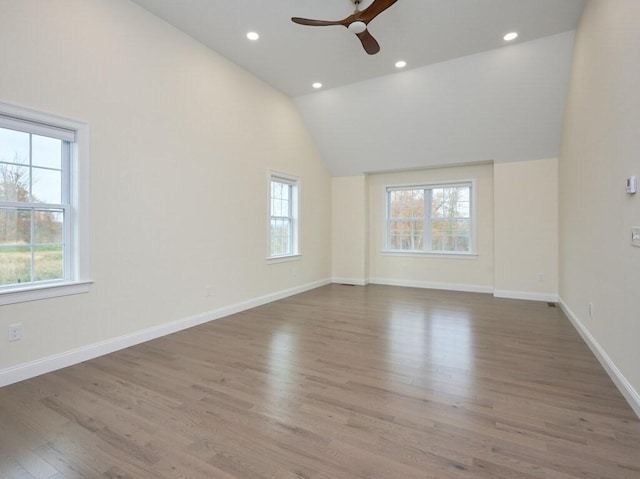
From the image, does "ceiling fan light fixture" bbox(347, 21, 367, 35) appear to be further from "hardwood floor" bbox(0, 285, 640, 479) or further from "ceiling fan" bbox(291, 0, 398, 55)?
"hardwood floor" bbox(0, 285, 640, 479)

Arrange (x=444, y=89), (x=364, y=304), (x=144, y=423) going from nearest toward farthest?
(x=144, y=423), (x=444, y=89), (x=364, y=304)

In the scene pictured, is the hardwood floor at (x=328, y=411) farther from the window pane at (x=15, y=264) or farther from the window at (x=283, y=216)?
the window at (x=283, y=216)

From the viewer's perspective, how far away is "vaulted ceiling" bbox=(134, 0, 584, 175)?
339 centimetres

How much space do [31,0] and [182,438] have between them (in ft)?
11.0

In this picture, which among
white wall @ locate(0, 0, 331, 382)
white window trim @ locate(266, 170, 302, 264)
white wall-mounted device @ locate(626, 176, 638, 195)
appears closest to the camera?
white wall-mounted device @ locate(626, 176, 638, 195)

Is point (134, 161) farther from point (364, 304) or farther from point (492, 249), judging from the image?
point (492, 249)

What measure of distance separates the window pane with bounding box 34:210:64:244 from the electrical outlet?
671 millimetres

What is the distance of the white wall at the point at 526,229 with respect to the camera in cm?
528

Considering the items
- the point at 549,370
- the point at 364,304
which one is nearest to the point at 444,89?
the point at 364,304

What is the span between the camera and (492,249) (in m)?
6.00

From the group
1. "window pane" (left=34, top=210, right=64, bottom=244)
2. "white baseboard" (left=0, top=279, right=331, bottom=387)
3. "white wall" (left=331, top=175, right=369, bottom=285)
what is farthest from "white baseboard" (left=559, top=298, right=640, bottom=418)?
"window pane" (left=34, top=210, right=64, bottom=244)

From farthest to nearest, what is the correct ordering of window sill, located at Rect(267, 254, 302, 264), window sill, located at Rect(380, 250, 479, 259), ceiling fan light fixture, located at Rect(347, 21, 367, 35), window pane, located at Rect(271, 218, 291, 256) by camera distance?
1. window sill, located at Rect(380, 250, 479, 259)
2. window pane, located at Rect(271, 218, 291, 256)
3. window sill, located at Rect(267, 254, 302, 264)
4. ceiling fan light fixture, located at Rect(347, 21, 367, 35)

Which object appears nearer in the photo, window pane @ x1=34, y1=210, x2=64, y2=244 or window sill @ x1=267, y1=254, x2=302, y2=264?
window pane @ x1=34, y1=210, x2=64, y2=244

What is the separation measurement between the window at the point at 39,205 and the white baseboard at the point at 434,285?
5398mm
